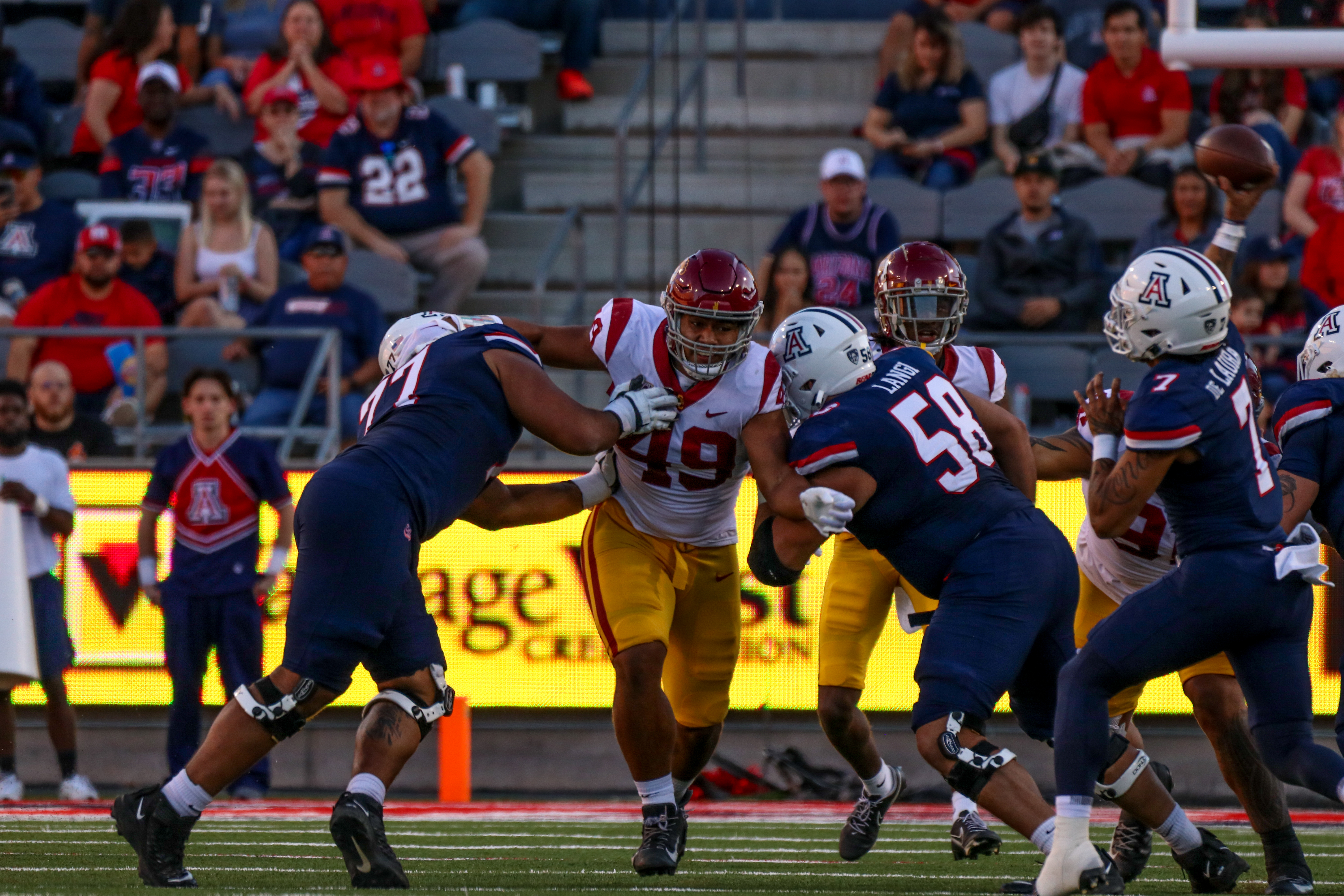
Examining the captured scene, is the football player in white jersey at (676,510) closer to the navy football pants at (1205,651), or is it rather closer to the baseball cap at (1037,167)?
the navy football pants at (1205,651)

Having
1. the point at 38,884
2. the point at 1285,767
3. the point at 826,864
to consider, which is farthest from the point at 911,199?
the point at 38,884

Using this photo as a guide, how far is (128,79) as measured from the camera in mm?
12133

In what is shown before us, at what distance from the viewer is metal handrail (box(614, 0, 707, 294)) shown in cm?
1036

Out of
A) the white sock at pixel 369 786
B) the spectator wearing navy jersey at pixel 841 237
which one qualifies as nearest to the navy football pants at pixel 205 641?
the spectator wearing navy jersey at pixel 841 237

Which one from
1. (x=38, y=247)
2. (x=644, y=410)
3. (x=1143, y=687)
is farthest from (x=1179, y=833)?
(x=38, y=247)

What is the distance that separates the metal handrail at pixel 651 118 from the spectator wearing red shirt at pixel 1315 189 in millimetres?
3757

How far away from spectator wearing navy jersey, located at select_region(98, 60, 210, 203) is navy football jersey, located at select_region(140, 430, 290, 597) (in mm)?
3365

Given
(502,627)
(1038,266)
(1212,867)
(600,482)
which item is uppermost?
(600,482)

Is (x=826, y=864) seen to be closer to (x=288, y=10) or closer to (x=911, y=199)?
(x=911, y=199)

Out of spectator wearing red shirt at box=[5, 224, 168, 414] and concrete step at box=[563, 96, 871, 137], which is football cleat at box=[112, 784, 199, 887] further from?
concrete step at box=[563, 96, 871, 137]

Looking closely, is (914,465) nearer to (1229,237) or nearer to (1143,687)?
(1143,687)

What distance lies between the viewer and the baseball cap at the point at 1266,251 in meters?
9.66

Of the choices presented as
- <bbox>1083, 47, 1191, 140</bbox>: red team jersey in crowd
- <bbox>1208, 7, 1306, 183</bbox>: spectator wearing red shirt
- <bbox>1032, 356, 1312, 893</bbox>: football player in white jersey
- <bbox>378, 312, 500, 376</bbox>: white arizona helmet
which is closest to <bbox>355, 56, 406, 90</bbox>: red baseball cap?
<bbox>1083, 47, 1191, 140</bbox>: red team jersey in crowd

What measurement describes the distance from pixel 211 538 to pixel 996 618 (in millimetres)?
4877
